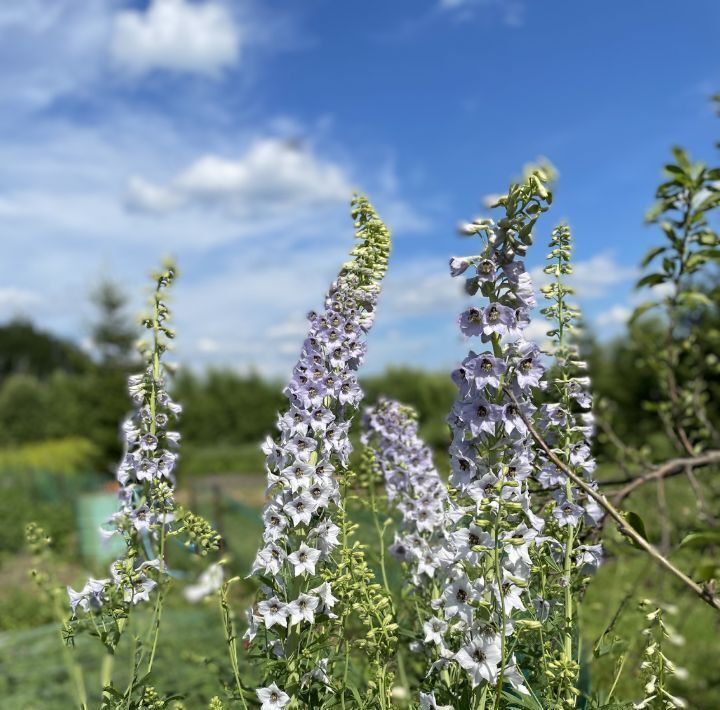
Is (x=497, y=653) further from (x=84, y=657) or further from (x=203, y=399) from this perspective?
(x=203, y=399)

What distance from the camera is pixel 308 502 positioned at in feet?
7.11

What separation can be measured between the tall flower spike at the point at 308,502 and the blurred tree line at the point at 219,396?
151 cm

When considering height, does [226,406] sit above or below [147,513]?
above

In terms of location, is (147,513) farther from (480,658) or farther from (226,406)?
(226,406)

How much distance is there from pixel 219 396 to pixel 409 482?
35654 mm

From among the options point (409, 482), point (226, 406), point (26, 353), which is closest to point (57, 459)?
point (226, 406)

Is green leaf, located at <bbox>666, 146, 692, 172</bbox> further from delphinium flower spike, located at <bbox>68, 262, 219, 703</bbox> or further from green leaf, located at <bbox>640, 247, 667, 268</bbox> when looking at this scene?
delphinium flower spike, located at <bbox>68, 262, 219, 703</bbox>

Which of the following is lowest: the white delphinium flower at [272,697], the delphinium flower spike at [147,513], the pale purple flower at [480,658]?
the white delphinium flower at [272,697]

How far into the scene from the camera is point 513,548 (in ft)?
6.06

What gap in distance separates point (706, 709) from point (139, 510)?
413 centimetres

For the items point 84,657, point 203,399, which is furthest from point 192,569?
point 203,399

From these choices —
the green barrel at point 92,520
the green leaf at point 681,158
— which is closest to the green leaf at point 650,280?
the green leaf at point 681,158

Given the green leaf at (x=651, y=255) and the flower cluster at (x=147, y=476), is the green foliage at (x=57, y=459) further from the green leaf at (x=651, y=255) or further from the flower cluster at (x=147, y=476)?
the green leaf at (x=651, y=255)

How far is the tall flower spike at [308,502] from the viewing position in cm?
216
